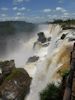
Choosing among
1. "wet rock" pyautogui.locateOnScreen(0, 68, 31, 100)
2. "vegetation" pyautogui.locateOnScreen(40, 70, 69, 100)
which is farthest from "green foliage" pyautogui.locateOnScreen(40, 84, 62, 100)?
"wet rock" pyautogui.locateOnScreen(0, 68, 31, 100)

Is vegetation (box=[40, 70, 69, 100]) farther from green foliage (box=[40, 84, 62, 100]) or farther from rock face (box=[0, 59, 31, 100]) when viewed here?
rock face (box=[0, 59, 31, 100])

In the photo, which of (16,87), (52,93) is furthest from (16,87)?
(52,93)

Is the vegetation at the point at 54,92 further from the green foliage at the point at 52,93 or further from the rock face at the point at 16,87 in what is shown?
the rock face at the point at 16,87

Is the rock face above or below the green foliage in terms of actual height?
below

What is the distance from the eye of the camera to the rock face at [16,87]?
28.6 metres

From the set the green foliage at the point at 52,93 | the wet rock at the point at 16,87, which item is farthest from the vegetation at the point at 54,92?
the wet rock at the point at 16,87

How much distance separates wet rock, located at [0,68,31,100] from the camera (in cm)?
2861

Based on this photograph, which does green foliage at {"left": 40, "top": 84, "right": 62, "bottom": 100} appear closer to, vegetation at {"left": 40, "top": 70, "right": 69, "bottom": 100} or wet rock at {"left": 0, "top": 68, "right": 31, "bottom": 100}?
vegetation at {"left": 40, "top": 70, "right": 69, "bottom": 100}

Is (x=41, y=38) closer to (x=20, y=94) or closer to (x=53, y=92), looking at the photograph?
(x=20, y=94)

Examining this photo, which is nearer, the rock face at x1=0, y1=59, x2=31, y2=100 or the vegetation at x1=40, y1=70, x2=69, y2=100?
the vegetation at x1=40, y1=70, x2=69, y2=100

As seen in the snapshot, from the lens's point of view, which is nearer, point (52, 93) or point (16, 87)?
point (52, 93)

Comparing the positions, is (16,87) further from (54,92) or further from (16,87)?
(54,92)

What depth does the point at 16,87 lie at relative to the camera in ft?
96.6

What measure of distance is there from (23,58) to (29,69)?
2148cm
